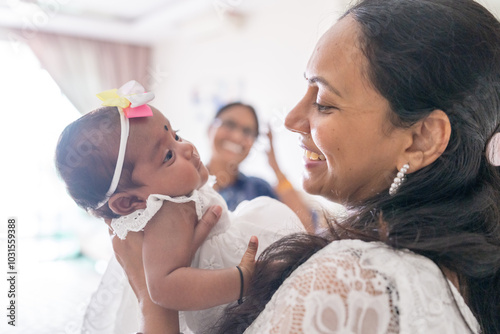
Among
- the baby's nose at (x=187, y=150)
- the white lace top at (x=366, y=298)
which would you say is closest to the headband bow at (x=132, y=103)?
the baby's nose at (x=187, y=150)

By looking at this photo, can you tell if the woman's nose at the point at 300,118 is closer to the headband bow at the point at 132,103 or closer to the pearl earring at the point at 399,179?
the pearl earring at the point at 399,179

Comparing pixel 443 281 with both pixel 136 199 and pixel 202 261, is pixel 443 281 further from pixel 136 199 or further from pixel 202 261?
pixel 136 199

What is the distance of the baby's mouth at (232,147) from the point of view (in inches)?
101

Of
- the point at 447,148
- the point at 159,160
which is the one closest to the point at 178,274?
the point at 159,160

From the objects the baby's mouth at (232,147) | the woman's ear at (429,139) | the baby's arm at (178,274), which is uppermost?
the woman's ear at (429,139)

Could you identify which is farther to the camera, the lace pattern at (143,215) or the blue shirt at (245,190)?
the blue shirt at (245,190)

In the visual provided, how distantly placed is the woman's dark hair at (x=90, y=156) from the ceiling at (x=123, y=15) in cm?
352

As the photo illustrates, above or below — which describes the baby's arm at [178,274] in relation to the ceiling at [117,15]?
below

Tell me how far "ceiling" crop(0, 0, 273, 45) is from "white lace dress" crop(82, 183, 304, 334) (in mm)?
3437

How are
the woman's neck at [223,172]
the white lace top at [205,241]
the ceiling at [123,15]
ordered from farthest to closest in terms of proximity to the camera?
the ceiling at [123,15], the woman's neck at [223,172], the white lace top at [205,241]

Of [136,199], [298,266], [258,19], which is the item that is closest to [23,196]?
[258,19]

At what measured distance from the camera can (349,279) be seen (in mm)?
635

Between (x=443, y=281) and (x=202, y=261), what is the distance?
1.66 feet

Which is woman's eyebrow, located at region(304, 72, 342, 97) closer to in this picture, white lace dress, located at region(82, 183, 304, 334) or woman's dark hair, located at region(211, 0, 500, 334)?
woman's dark hair, located at region(211, 0, 500, 334)
